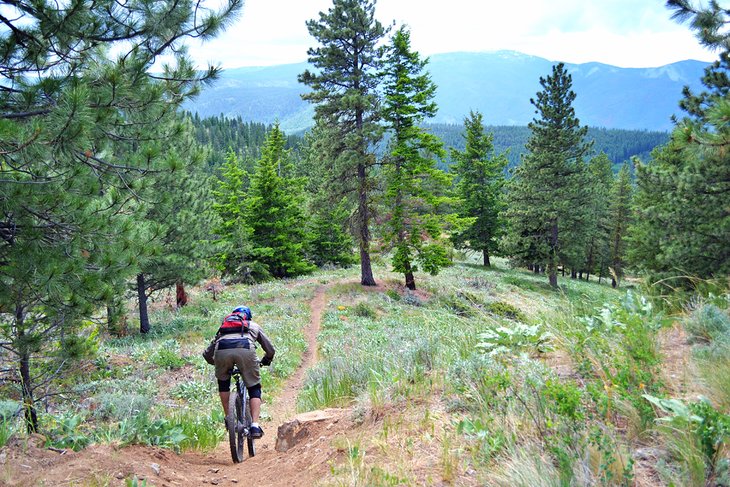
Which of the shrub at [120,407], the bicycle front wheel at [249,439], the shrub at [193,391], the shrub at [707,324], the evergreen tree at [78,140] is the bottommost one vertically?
the shrub at [193,391]

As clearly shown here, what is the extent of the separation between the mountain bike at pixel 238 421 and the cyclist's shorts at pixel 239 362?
14 centimetres

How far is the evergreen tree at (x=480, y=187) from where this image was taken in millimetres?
39281

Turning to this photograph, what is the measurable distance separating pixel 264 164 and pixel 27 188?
24.4 metres

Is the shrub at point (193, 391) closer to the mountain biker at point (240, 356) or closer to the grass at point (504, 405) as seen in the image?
the grass at point (504, 405)

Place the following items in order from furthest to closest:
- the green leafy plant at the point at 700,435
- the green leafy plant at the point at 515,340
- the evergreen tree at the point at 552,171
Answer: the evergreen tree at the point at 552,171 → the green leafy plant at the point at 515,340 → the green leafy plant at the point at 700,435

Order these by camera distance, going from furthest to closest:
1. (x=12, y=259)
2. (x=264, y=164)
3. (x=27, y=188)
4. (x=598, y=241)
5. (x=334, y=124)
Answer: (x=598, y=241)
(x=264, y=164)
(x=334, y=124)
(x=12, y=259)
(x=27, y=188)

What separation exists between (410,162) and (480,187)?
19.5 meters

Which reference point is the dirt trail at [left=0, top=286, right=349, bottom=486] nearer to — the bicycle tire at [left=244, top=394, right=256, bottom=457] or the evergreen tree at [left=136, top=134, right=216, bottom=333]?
the bicycle tire at [left=244, top=394, right=256, bottom=457]

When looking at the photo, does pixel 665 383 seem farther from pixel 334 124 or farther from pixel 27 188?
pixel 334 124

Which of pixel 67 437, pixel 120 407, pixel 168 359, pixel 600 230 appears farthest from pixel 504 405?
pixel 600 230

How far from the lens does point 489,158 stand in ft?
134

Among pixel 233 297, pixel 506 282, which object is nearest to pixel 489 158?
pixel 506 282

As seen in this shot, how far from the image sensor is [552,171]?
30141 mm

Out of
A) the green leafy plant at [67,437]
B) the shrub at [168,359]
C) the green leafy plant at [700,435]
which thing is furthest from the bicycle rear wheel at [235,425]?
the shrub at [168,359]
